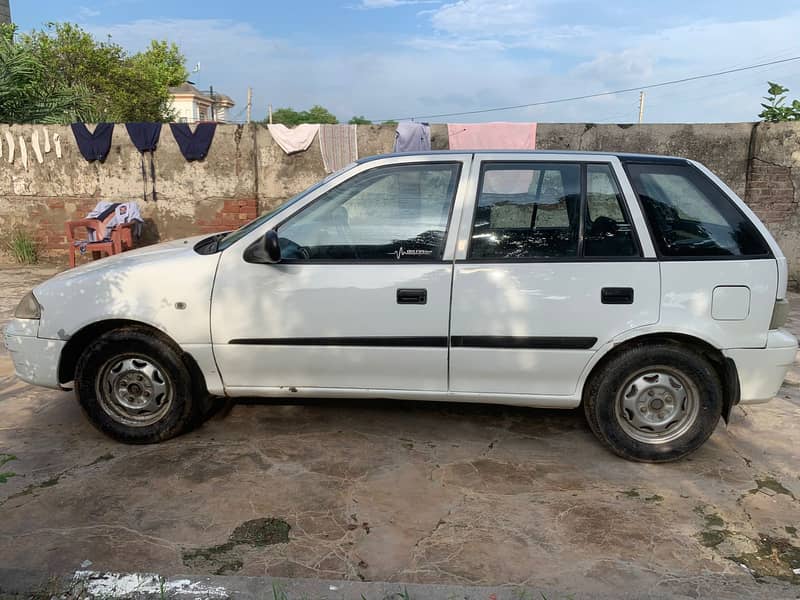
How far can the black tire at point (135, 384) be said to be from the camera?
12.1 ft

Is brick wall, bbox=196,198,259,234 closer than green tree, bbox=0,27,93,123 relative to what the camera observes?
Yes

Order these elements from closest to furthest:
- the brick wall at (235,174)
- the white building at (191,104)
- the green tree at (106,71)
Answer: the brick wall at (235,174)
the green tree at (106,71)
the white building at (191,104)

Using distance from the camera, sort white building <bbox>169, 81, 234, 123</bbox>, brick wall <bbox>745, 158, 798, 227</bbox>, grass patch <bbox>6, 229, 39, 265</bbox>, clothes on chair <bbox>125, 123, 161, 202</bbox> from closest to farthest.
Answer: brick wall <bbox>745, 158, 798, 227</bbox>
clothes on chair <bbox>125, 123, 161, 202</bbox>
grass patch <bbox>6, 229, 39, 265</bbox>
white building <bbox>169, 81, 234, 123</bbox>

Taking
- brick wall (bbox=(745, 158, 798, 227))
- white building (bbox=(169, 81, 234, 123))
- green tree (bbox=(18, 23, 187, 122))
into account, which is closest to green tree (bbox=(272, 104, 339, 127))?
white building (bbox=(169, 81, 234, 123))

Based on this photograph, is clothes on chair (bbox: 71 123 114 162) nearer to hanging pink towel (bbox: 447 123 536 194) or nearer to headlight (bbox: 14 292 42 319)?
hanging pink towel (bbox: 447 123 536 194)

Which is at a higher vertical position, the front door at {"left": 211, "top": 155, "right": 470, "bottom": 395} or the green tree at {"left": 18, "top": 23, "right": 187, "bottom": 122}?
the green tree at {"left": 18, "top": 23, "right": 187, "bottom": 122}

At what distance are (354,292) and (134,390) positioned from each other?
1.48 m

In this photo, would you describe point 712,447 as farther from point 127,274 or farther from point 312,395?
point 127,274

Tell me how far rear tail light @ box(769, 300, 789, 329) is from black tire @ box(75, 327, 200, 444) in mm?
3300

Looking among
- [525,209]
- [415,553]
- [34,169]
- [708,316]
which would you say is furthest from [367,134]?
[415,553]

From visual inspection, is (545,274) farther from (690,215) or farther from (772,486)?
(772,486)

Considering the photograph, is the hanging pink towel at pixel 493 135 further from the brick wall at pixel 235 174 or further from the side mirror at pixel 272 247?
the side mirror at pixel 272 247

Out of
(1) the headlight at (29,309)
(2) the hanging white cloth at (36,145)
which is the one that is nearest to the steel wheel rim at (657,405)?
(1) the headlight at (29,309)

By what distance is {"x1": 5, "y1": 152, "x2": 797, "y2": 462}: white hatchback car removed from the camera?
3486 millimetres
